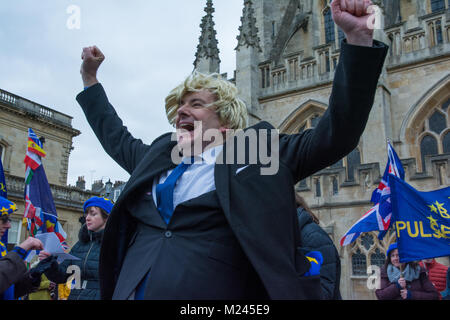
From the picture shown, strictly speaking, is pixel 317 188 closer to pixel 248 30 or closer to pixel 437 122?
pixel 437 122

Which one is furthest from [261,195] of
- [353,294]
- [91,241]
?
[353,294]

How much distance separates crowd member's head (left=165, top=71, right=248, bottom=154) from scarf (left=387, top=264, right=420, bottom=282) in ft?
15.0

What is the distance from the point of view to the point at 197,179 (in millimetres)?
1558

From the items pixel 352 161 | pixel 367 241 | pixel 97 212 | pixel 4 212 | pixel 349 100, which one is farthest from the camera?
pixel 352 161

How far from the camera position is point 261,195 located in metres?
1.40

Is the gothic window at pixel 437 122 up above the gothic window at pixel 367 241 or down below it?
above

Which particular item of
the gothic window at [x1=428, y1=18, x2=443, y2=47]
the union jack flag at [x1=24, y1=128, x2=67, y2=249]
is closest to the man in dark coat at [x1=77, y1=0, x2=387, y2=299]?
the union jack flag at [x1=24, y1=128, x2=67, y2=249]

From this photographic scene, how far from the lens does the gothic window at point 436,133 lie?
1229 centimetres

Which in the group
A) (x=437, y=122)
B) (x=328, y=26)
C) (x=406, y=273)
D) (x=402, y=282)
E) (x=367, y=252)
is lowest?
(x=402, y=282)

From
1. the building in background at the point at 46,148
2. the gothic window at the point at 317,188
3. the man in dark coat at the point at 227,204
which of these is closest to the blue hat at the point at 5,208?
the man in dark coat at the point at 227,204

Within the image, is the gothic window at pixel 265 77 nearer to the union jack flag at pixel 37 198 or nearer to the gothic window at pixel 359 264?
the gothic window at pixel 359 264

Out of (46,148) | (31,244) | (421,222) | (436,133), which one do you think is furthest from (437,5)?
(46,148)

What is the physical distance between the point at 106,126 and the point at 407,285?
4.76 meters

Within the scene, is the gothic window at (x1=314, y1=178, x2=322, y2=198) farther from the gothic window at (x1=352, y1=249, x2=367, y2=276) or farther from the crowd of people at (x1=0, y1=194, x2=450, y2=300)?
the crowd of people at (x1=0, y1=194, x2=450, y2=300)
